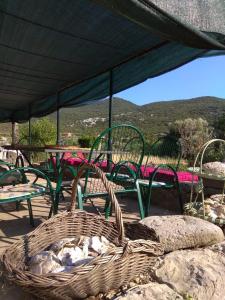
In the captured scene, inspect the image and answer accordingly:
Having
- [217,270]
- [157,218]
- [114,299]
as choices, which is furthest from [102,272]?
[157,218]

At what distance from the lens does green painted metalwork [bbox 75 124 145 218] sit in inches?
99.9

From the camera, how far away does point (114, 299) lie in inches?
57.3

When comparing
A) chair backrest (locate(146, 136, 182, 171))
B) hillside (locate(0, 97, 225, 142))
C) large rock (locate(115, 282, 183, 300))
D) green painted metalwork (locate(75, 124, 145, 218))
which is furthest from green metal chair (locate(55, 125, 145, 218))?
hillside (locate(0, 97, 225, 142))

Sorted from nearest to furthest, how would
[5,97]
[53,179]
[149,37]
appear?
[149,37]
[53,179]
[5,97]

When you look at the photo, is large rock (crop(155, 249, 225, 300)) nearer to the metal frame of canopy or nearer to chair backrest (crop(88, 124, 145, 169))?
the metal frame of canopy

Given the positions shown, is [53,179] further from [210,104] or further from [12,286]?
[210,104]

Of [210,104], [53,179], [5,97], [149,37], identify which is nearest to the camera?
[149,37]

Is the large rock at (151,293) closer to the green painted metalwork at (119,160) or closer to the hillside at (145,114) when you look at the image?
the green painted metalwork at (119,160)

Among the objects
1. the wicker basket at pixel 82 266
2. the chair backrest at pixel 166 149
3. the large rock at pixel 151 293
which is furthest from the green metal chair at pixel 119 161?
the large rock at pixel 151 293

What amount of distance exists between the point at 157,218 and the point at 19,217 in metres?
1.50

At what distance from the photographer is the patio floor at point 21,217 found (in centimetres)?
165

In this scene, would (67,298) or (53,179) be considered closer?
(67,298)

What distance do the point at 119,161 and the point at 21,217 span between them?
1.02m

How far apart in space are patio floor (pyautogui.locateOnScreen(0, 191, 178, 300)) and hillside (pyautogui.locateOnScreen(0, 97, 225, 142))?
66.7 ft
